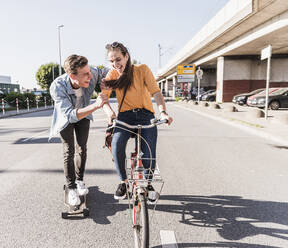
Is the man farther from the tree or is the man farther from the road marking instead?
the tree

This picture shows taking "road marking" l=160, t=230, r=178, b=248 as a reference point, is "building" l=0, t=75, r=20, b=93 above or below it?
above

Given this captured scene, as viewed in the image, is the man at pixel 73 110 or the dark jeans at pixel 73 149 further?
the dark jeans at pixel 73 149

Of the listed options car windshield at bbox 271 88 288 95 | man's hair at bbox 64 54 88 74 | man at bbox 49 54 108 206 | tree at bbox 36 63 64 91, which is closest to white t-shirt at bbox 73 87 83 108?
man at bbox 49 54 108 206

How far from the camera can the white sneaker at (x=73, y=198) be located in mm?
2986

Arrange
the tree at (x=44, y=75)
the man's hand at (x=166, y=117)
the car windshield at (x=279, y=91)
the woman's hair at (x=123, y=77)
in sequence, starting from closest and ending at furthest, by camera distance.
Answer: the man's hand at (x=166, y=117)
the woman's hair at (x=123, y=77)
the car windshield at (x=279, y=91)
the tree at (x=44, y=75)

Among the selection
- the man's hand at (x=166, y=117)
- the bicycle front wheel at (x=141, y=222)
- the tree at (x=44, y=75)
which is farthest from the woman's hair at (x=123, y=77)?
the tree at (x=44, y=75)

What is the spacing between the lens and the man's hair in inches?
102

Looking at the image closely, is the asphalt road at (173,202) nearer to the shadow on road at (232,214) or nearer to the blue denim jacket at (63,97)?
the shadow on road at (232,214)

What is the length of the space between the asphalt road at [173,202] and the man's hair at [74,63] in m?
1.61

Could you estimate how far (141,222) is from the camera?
2.09m

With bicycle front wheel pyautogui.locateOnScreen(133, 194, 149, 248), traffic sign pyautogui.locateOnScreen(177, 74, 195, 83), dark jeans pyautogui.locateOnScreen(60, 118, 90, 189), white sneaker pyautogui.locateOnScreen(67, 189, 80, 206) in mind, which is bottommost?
white sneaker pyautogui.locateOnScreen(67, 189, 80, 206)

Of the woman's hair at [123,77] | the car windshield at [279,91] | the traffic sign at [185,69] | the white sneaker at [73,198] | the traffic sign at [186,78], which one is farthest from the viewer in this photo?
the traffic sign at [185,69]

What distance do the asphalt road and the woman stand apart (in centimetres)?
48

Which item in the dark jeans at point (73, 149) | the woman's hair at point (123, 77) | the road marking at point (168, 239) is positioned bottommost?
the road marking at point (168, 239)
